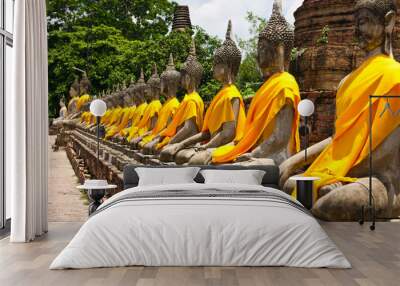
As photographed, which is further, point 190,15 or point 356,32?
point 190,15

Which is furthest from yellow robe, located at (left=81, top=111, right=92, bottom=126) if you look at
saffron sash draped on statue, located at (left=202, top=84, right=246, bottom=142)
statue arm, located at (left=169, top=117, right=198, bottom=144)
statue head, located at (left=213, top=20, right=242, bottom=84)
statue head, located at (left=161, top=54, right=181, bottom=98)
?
statue head, located at (left=213, top=20, right=242, bottom=84)

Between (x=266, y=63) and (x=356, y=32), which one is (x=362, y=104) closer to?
(x=356, y=32)

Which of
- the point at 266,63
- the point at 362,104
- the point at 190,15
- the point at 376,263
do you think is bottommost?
the point at 376,263

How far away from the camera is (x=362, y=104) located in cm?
520

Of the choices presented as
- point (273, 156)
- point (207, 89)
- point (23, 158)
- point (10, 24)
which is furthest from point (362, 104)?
point (10, 24)

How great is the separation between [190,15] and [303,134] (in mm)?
1799

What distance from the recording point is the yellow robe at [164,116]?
6816 millimetres

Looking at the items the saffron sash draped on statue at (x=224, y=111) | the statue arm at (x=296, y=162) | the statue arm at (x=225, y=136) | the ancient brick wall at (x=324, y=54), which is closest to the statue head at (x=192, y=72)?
the saffron sash draped on statue at (x=224, y=111)

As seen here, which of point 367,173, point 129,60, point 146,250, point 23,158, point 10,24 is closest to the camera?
point 146,250

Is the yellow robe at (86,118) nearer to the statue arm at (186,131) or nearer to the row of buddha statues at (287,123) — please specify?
the row of buddha statues at (287,123)

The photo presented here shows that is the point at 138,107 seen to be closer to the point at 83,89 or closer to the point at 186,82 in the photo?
the point at 83,89

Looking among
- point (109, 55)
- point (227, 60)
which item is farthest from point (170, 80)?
point (227, 60)

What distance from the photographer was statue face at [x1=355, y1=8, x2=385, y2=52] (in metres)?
5.20

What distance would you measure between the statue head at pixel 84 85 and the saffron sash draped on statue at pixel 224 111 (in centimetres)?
160
